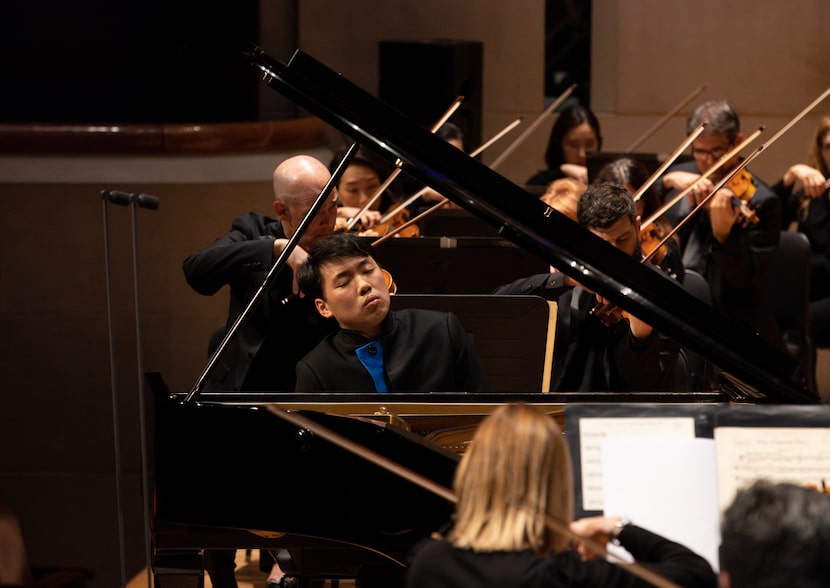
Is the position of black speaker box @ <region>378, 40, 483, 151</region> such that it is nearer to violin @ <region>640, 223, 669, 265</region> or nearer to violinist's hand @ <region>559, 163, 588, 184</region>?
violinist's hand @ <region>559, 163, 588, 184</region>

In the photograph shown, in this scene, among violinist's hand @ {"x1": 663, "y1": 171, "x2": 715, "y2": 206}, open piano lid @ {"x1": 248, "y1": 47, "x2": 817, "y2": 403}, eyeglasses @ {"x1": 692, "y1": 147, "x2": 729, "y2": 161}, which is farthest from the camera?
eyeglasses @ {"x1": 692, "y1": 147, "x2": 729, "y2": 161}

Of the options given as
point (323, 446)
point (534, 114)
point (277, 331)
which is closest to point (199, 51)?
point (534, 114)

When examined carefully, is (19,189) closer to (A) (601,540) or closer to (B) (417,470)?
(B) (417,470)

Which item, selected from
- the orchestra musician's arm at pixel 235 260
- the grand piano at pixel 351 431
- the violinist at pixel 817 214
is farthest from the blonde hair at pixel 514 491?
the violinist at pixel 817 214

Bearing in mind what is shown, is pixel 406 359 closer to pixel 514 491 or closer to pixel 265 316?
pixel 265 316

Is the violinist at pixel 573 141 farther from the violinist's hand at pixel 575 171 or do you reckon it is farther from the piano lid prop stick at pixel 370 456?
the piano lid prop stick at pixel 370 456

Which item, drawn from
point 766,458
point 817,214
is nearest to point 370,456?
point 766,458

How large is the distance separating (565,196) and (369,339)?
109 centimetres

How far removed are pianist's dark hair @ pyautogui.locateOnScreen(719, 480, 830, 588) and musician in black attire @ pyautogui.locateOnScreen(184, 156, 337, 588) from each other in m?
2.01

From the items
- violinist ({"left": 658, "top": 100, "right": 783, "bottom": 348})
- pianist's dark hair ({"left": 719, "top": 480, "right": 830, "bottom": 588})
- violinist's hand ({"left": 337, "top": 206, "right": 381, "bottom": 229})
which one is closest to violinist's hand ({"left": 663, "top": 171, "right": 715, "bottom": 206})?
violinist ({"left": 658, "top": 100, "right": 783, "bottom": 348})

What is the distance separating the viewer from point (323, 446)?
271cm

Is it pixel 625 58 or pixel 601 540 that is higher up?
pixel 625 58

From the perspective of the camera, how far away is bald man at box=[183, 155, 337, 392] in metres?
3.67

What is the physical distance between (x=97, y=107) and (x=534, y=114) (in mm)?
2242
